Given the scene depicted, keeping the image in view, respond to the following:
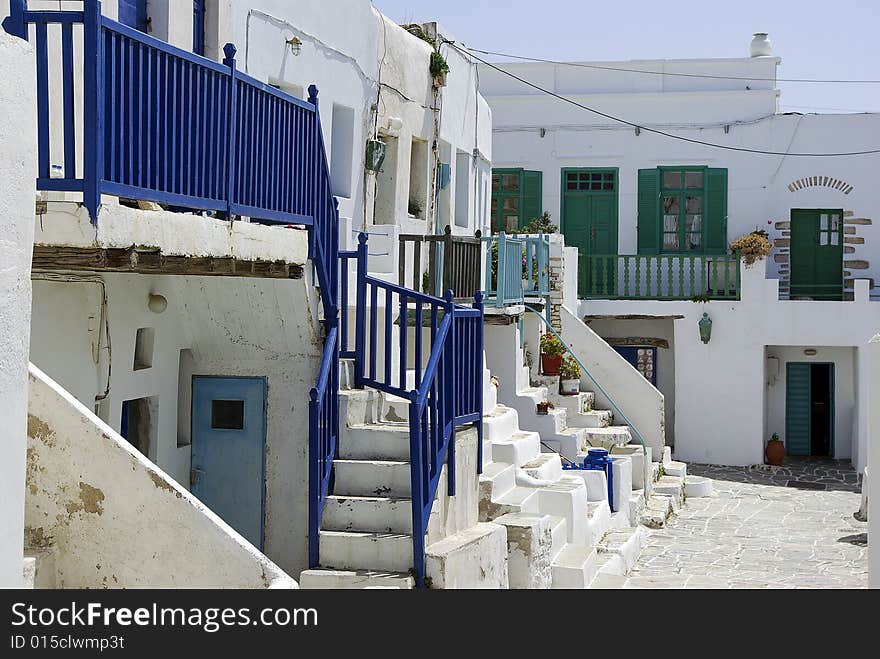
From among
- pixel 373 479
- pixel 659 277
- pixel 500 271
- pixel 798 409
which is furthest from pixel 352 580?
pixel 798 409

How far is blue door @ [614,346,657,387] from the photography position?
22.9 meters

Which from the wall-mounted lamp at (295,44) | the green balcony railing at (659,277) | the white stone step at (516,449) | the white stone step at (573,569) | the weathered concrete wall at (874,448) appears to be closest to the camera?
the weathered concrete wall at (874,448)

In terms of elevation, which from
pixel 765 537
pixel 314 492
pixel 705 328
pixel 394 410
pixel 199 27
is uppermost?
pixel 199 27

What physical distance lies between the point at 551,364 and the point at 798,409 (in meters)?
6.60

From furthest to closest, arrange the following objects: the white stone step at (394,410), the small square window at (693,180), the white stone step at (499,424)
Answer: the small square window at (693,180), the white stone step at (499,424), the white stone step at (394,410)

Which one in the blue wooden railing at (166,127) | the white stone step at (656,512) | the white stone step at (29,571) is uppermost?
the blue wooden railing at (166,127)

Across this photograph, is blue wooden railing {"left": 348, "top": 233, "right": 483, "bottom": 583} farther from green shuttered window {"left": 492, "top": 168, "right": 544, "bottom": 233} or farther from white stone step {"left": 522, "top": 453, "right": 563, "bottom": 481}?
green shuttered window {"left": 492, "top": 168, "right": 544, "bottom": 233}

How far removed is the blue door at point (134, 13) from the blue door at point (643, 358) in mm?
15125

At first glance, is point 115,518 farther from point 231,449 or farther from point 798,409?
point 798,409

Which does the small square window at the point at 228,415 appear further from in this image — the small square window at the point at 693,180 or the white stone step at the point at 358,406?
the small square window at the point at 693,180

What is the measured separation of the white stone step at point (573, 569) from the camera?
11.2 metres

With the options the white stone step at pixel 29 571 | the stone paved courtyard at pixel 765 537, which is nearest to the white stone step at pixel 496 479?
the stone paved courtyard at pixel 765 537

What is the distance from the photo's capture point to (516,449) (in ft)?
43.7
